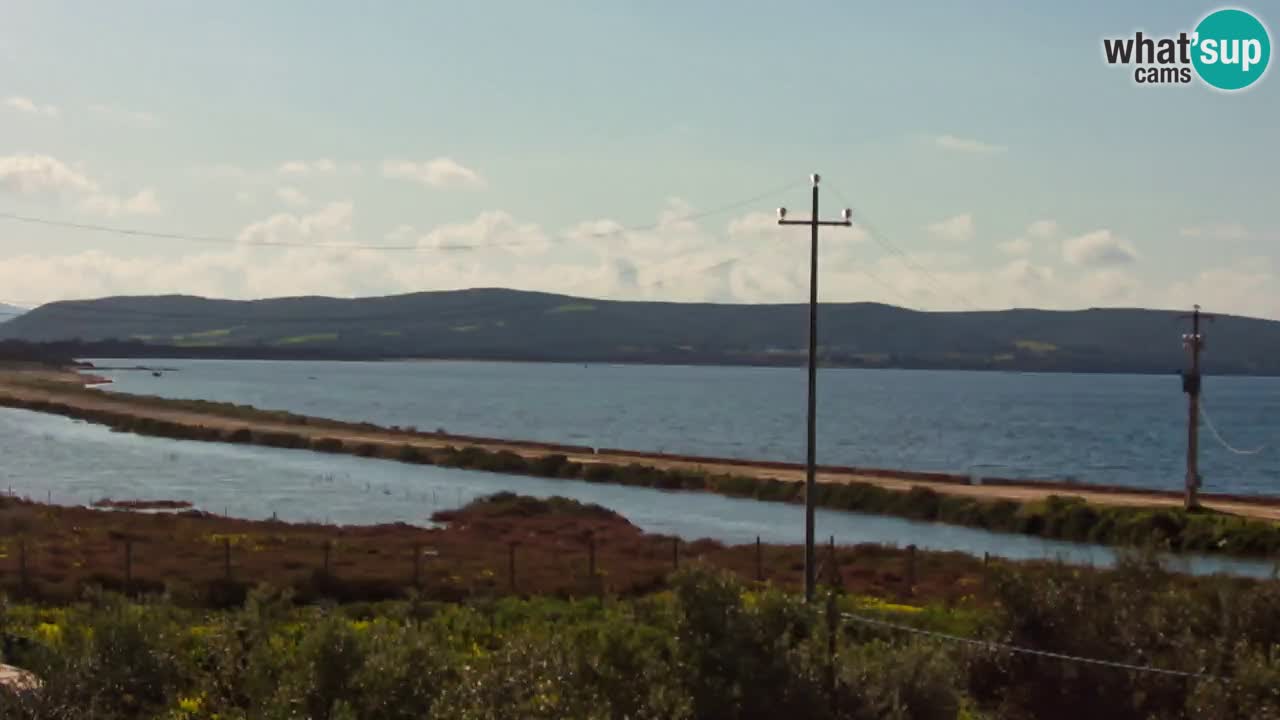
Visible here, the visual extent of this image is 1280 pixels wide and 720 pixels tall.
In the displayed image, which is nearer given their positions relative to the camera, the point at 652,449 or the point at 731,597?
the point at 731,597

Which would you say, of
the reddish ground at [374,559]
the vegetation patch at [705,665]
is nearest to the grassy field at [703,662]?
the vegetation patch at [705,665]

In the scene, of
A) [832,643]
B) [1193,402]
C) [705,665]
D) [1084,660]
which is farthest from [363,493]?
[705,665]

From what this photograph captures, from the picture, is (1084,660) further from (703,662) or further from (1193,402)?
(1193,402)

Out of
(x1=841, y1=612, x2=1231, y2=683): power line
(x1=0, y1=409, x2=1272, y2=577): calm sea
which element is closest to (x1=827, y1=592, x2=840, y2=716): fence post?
(x1=841, y1=612, x2=1231, y2=683): power line

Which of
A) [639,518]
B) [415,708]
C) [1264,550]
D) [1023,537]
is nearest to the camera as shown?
[415,708]

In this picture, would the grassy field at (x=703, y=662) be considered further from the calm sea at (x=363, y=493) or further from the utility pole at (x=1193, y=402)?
the utility pole at (x=1193, y=402)

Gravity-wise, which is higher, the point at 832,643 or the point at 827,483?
the point at 832,643

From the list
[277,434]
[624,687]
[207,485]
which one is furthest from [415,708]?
[277,434]

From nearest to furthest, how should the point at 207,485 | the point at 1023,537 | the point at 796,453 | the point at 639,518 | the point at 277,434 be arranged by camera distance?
the point at 1023,537 < the point at 639,518 < the point at 207,485 < the point at 277,434 < the point at 796,453

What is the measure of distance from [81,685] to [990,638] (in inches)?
703

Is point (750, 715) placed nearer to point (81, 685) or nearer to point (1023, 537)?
point (81, 685)

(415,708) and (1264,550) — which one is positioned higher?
(415,708)

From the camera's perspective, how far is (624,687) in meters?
19.2

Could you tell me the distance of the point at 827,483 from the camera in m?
100
